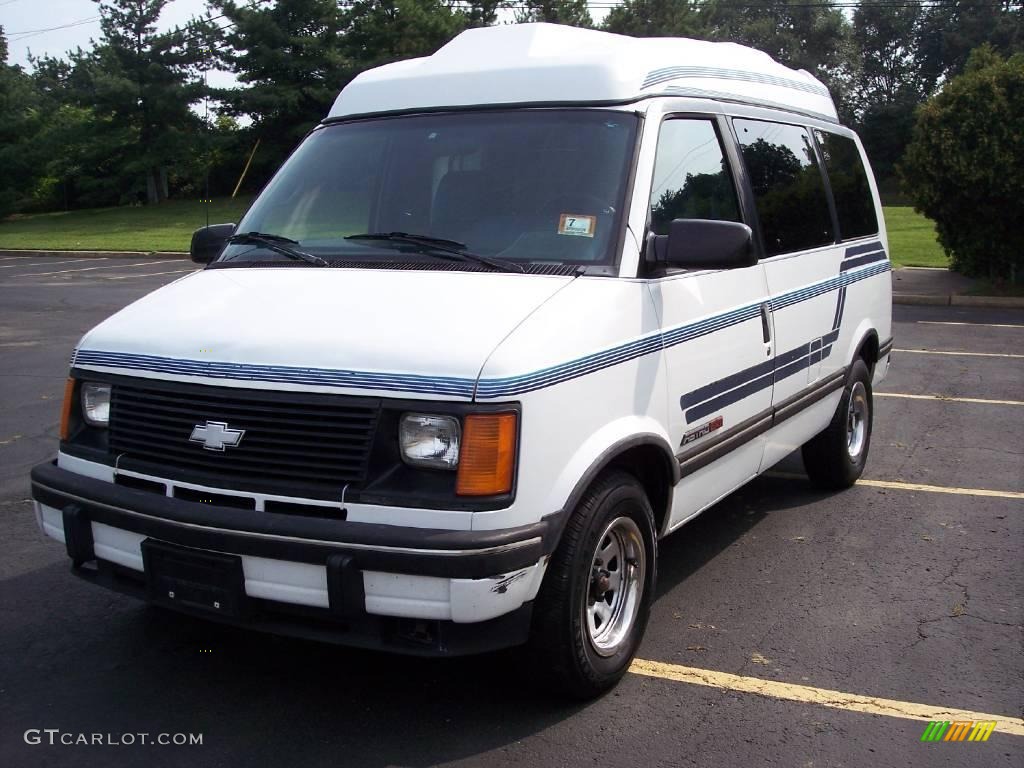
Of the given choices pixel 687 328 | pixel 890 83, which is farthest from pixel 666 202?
pixel 890 83

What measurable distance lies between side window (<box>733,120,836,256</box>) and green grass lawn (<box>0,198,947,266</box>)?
15.5 meters

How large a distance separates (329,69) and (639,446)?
4310 cm

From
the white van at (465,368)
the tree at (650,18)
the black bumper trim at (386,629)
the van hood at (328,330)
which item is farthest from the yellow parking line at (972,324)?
the tree at (650,18)

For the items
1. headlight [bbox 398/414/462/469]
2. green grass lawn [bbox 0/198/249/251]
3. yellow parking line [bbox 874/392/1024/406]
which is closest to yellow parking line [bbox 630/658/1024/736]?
headlight [bbox 398/414/462/469]

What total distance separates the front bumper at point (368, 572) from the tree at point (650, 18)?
153 feet

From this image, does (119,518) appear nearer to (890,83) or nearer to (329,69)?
(329,69)

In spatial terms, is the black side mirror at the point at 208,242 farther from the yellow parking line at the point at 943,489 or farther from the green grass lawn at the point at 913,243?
the green grass lawn at the point at 913,243

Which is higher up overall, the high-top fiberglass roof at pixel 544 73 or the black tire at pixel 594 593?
the high-top fiberglass roof at pixel 544 73

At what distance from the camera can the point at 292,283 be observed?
3969mm

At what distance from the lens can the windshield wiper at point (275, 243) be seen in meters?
4.22

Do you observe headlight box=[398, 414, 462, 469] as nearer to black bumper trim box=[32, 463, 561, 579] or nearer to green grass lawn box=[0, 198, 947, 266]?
black bumper trim box=[32, 463, 561, 579]

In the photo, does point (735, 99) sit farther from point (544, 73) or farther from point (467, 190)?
point (467, 190)

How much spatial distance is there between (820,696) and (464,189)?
243 cm

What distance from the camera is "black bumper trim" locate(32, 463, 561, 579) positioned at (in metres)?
3.17
